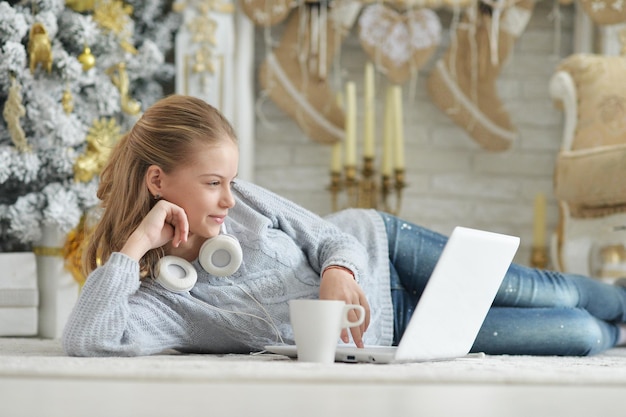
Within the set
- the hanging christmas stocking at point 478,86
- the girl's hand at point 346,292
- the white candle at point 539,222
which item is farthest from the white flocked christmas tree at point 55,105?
the white candle at point 539,222

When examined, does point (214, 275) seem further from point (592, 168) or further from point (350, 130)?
point (350, 130)

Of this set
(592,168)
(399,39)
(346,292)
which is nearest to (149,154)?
(346,292)

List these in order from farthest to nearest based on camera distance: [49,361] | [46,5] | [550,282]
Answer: [46,5] < [550,282] < [49,361]

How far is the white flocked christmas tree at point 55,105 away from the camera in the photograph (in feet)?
7.34

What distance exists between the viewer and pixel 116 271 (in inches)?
55.4

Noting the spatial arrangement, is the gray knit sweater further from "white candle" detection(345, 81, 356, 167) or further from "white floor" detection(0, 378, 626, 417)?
"white candle" detection(345, 81, 356, 167)

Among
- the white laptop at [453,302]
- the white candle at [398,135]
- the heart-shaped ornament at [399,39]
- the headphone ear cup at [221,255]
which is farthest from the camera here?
the heart-shaped ornament at [399,39]

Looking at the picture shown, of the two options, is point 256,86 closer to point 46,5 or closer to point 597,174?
point 46,5

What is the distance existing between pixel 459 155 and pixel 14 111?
63.3 inches

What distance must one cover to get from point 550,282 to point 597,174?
2.30 ft

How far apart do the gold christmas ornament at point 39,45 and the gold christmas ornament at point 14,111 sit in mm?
77

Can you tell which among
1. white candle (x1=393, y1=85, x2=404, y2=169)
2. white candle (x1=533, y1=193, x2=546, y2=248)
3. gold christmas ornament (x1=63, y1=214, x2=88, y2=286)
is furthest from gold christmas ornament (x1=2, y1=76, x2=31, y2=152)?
white candle (x1=533, y1=193, x2=546, y2=248)

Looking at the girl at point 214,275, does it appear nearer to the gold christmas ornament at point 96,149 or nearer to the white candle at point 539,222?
the gold christmas ornament at point 96,149

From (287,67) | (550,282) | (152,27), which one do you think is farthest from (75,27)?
(550,282)
